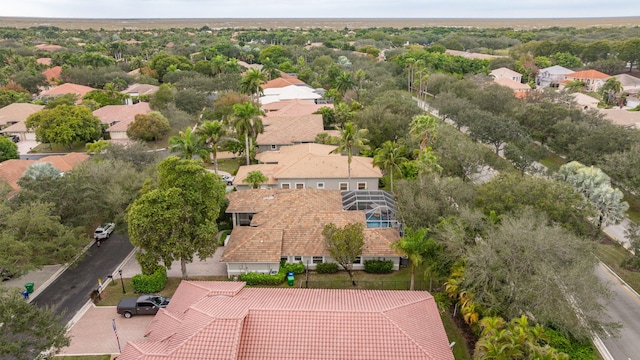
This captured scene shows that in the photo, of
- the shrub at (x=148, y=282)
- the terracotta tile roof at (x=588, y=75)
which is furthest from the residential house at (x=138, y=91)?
the terracotta tile roof at (x=588, y=75)

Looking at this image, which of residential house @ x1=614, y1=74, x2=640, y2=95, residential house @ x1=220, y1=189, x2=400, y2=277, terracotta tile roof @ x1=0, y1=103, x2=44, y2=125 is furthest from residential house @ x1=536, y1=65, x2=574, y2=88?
terracotta tile roof @ x1=0, y1=103, x2=44, y2=125

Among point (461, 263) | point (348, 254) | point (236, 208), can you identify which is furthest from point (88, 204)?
point (461, 263)

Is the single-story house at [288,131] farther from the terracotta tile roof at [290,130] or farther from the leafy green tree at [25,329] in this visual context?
the leafy green tree at [25,329]

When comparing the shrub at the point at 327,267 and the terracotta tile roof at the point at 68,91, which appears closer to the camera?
the shrub at the point at 327,267

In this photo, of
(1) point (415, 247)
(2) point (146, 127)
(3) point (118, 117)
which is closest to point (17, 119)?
(3) point (118, 117)

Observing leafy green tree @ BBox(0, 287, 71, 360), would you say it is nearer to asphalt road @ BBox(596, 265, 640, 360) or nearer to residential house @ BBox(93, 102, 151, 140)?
asphalt road @ BBox(596, 265, 640, 360)

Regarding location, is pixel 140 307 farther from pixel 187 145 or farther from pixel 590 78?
pixel 590 78

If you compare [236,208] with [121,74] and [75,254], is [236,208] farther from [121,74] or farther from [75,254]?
[121,74]
